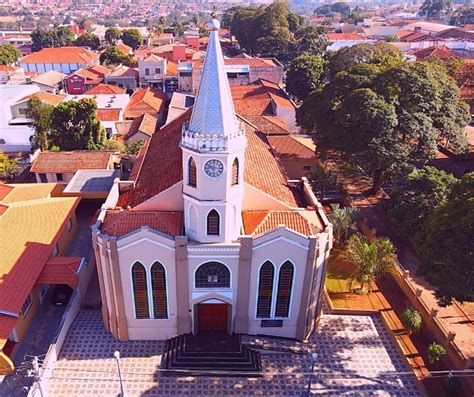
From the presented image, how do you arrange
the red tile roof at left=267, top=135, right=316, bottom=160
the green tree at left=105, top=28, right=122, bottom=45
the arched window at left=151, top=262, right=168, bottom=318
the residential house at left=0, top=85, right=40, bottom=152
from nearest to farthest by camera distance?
1. the arched window at left=151, top=262, right=168, bottom=318
2. the red tile roof at left=267, top=135, right=316, bottom=160
3. the residential house at left=0, top=85, right=40, bottom=152
4. the green tree at left=105, top=28, right=122, bottom=45

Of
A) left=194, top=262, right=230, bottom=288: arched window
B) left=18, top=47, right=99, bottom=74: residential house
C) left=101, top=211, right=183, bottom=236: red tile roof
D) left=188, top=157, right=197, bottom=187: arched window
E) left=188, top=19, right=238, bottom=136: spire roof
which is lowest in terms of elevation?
left=18, top=47, right=99, bottom=74: residential house

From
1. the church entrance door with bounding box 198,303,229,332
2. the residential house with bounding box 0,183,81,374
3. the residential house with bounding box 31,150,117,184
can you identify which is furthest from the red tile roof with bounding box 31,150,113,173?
the church entrance door with bounding box 198,303,229,332

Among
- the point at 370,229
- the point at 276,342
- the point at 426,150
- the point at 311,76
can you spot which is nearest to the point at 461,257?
the point at 276,342

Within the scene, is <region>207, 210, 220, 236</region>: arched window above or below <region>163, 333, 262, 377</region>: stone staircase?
above

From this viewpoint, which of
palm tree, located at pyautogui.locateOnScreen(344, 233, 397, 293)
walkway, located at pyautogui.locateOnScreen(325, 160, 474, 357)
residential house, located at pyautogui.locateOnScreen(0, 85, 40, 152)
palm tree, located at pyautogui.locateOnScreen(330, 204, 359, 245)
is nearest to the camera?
walkway, located at pyautogui.locateOnScreen(325, 160, 474, 357)

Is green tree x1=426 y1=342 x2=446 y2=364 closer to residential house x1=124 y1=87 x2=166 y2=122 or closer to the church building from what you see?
the church building

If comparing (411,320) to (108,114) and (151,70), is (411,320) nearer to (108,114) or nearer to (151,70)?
(108,114)

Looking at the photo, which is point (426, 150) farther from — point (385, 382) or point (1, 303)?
point (1, 303)

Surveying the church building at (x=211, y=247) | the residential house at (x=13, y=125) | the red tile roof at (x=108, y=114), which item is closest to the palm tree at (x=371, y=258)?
Answer: the church building at (x=211, y=247)
